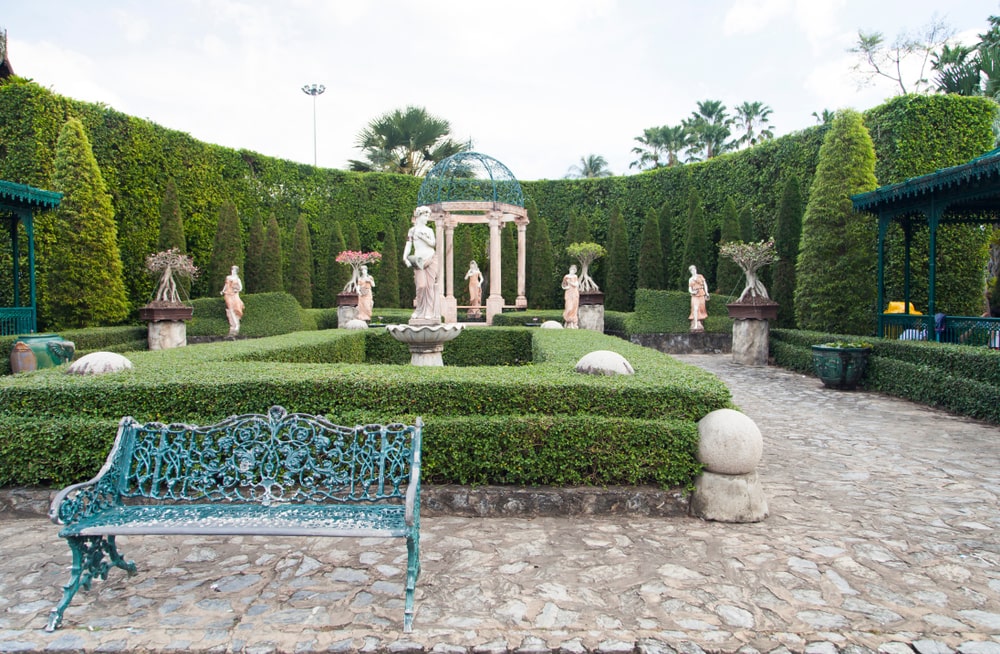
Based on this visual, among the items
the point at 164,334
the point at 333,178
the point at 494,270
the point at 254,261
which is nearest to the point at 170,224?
the point at 254,261

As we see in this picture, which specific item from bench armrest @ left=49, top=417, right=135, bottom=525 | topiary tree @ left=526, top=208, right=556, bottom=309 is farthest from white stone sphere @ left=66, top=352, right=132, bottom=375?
topiary tree @ left=526, top=208, right=556, bottom=309

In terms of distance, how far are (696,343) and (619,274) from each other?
677 cm

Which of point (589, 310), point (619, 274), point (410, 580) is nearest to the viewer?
point (410, 580)

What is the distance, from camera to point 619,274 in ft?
74.3

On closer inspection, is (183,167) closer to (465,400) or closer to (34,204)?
(34,204)

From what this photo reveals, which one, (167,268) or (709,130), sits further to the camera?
(709,130)

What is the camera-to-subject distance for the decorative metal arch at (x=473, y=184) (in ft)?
61.7

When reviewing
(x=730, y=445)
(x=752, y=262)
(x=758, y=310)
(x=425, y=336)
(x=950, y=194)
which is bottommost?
(x=730, y=445)

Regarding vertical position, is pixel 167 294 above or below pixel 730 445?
above

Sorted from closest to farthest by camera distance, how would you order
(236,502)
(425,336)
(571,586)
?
(571,586)
(236,502)
(425,336)

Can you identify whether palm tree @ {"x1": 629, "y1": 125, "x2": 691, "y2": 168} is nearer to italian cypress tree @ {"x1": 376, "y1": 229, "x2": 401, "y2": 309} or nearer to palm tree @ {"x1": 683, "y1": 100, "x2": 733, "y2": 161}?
palm tree @ {"x1": 683, "y1": 100, "x2": 733, "y2": 161}

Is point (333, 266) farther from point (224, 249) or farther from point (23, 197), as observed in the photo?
→ point (23, 197)

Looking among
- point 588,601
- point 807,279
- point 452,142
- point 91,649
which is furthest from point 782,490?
point 452,142

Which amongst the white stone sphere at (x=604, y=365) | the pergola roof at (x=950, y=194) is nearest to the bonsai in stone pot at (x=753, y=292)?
the pergola roof at (x=950, y=194)
